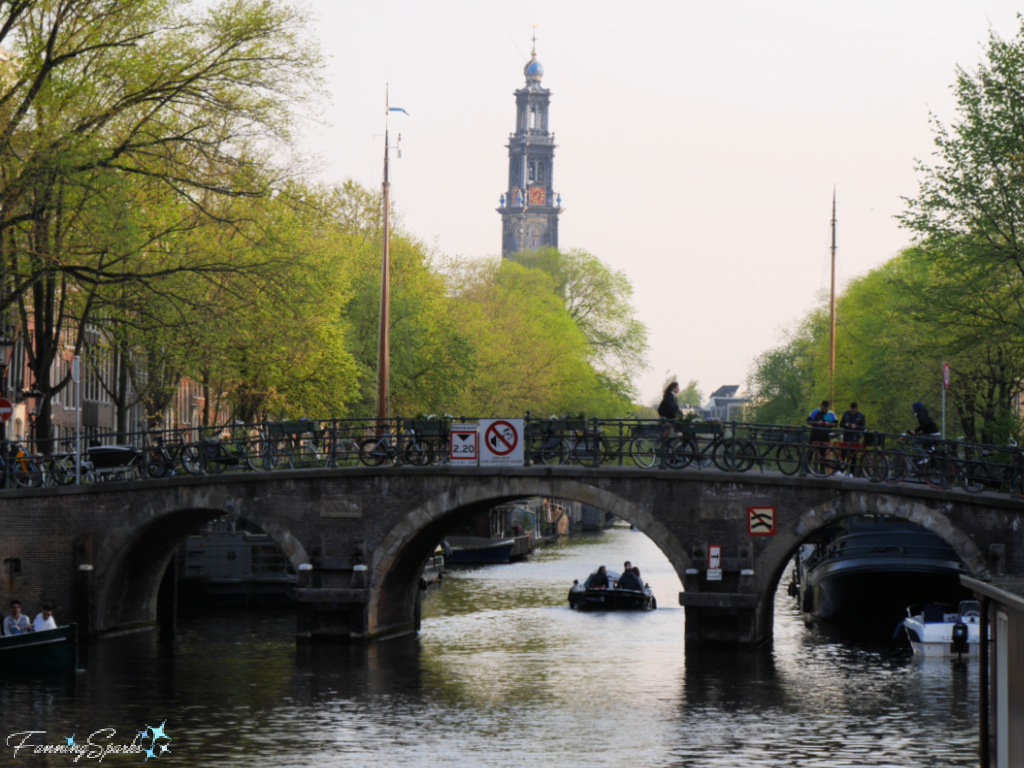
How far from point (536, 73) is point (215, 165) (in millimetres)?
128483

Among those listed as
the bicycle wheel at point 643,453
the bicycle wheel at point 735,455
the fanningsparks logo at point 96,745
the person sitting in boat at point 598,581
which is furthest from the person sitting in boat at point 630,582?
the fanningsparks logo at point 96,745

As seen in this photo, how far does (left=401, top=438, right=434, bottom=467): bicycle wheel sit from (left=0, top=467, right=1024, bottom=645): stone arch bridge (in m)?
0.41

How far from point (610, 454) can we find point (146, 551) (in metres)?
11.5

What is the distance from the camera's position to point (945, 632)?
3316cm

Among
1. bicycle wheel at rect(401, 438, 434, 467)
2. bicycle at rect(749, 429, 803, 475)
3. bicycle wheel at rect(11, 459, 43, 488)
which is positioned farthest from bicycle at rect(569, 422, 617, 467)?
bicycle wheel at rect(11, 459, 43, 488)

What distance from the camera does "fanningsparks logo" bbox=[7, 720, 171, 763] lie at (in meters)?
22.2

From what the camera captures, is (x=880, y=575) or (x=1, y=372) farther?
(x=880, y=575)

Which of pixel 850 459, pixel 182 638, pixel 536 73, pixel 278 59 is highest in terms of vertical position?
pixel 536 73

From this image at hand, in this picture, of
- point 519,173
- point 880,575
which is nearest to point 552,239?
point 519,173

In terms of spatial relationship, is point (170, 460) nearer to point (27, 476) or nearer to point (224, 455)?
point (224, 455)

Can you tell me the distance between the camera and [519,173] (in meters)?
160

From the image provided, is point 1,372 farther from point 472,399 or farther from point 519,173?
point 519,173

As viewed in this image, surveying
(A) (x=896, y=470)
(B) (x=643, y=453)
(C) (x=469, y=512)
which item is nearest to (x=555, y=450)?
(B) (x=643, y=453)

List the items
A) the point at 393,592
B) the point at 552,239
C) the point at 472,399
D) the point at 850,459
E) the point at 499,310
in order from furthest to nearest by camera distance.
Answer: the point at 552,239 < the point at 499,310 < the point at 472,399 < the point at 393,592 < the point at 850,459
